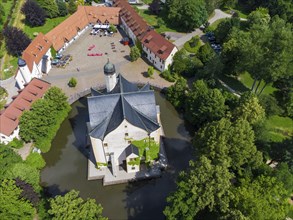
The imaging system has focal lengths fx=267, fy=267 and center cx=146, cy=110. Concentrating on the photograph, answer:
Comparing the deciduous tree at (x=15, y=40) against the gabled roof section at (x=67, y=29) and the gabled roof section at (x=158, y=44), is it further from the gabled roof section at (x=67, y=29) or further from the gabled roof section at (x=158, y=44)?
the gabled roof section at (x=158, y=44)

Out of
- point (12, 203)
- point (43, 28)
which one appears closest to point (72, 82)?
point (43, 28)

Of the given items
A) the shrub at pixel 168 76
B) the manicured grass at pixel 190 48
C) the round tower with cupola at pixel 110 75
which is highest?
the round tower with cupola at pixel 110 75

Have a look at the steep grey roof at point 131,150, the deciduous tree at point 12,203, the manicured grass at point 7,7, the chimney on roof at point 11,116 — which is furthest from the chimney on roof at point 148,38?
the manicured grass at point 7,7

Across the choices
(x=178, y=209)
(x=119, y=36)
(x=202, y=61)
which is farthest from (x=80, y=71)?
(x=178, y=209)

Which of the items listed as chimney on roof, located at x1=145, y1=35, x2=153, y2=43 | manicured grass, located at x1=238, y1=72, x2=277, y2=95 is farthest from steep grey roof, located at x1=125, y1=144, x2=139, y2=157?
chimney on roof, located at x1=145, y1=35, x2=153, y2=43

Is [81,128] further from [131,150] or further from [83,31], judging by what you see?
[83,31]

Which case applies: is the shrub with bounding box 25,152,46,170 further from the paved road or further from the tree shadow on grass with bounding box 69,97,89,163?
the paved road
